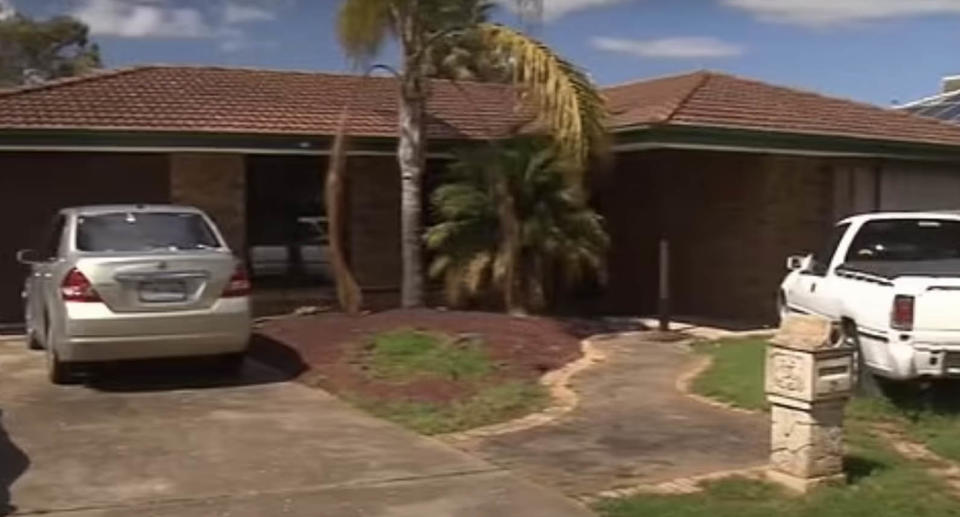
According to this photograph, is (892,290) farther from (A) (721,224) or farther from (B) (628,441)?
(A) (721,224)

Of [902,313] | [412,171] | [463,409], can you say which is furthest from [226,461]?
[412,171]

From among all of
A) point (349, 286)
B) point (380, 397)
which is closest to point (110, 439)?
point (380, 397)

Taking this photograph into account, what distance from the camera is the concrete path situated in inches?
314

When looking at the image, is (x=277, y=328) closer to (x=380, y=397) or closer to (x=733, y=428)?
(x=380, y=397)

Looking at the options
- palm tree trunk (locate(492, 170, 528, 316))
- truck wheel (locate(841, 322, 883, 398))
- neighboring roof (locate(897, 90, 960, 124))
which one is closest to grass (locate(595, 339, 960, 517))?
truck wheel (locate(841, 322, 883, 398))

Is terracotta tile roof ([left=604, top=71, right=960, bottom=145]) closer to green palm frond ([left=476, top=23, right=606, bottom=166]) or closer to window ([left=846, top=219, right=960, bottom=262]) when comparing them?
green palm frond ([left=476, top=23, right=606, bottom=166])

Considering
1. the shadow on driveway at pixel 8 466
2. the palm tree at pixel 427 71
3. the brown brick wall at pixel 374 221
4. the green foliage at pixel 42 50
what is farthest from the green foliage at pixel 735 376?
the green foliage at pixel 42 50

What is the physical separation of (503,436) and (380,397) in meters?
1.81

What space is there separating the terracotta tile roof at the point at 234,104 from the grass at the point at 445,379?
17.2 feet

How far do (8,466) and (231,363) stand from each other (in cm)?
379

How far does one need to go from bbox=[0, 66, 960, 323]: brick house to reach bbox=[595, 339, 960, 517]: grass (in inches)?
277

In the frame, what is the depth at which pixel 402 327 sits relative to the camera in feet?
42.7

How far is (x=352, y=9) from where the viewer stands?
1431 cm

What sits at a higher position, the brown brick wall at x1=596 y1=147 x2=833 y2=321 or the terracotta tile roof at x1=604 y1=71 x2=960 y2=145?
the terracotta tile roof at x1=604 y1=71 x2=960 y2=145
